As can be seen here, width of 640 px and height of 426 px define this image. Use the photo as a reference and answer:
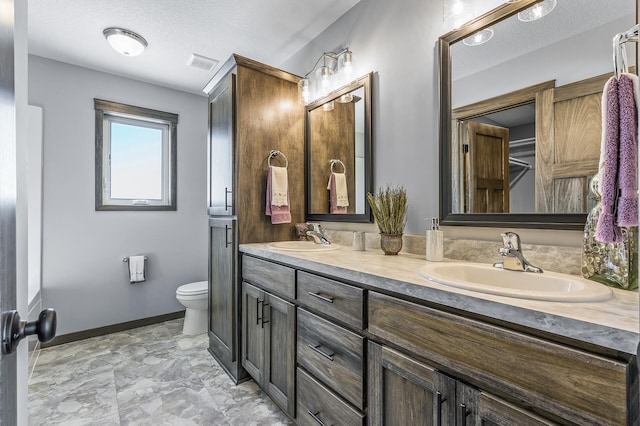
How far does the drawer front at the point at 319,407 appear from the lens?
1195 mm

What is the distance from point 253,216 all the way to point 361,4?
1.55 metres

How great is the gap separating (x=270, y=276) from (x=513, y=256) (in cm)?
116

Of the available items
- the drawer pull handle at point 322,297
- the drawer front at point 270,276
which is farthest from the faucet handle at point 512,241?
the drawer front at point 270,276

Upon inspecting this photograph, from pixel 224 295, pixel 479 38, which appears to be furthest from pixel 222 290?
pixel 479 38

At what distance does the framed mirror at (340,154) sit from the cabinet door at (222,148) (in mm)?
577

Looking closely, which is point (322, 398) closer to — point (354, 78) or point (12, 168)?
point (12, 168)

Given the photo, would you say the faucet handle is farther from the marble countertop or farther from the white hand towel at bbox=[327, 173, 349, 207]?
the white hand towel at bbox=[327, 173, 349, 207]

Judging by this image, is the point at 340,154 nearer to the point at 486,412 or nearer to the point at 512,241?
the point at 512,241

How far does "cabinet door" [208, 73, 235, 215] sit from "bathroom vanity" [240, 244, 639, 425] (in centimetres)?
76

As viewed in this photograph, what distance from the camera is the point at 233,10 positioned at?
6.64 ft

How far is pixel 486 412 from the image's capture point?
2.57ft

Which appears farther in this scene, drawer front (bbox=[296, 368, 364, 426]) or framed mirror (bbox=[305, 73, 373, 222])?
framed mirror (bbox=[305, 73, 373, 222])

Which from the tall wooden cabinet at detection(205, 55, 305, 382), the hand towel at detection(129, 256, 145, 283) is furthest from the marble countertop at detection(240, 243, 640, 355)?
the hand towel at detection(129, 256, 145, 283)

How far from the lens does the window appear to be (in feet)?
9.31
